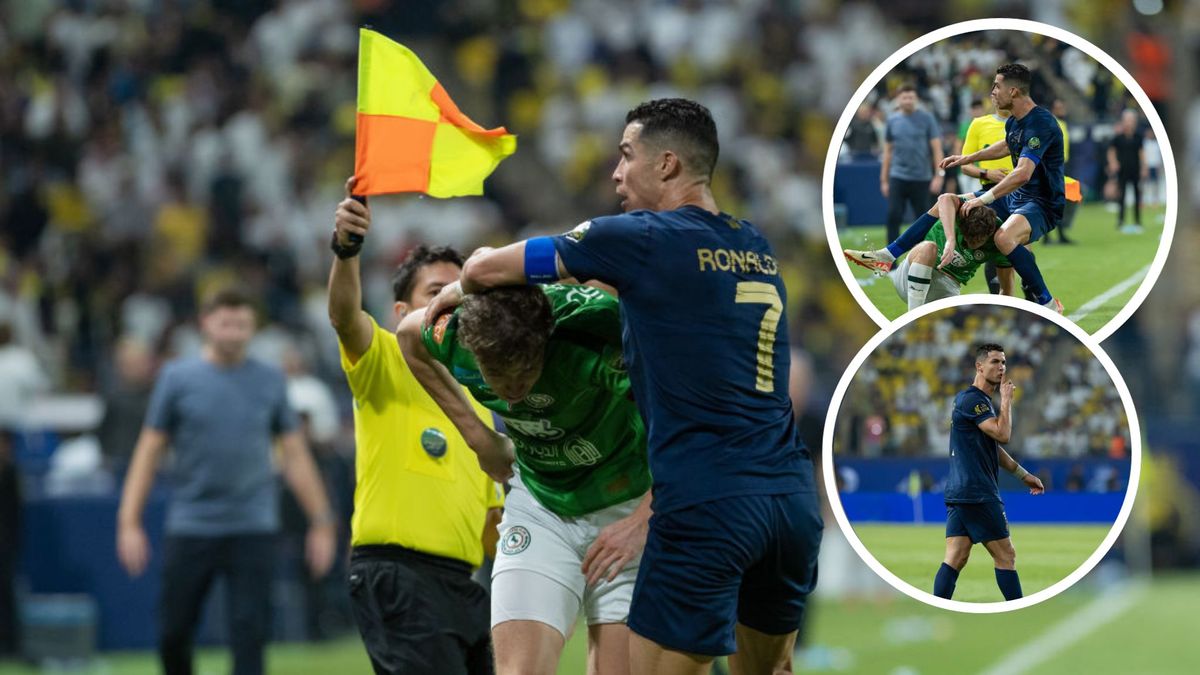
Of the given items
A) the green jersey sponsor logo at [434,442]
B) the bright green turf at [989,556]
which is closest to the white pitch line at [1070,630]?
the green jersey sponsor logo at [434,442]

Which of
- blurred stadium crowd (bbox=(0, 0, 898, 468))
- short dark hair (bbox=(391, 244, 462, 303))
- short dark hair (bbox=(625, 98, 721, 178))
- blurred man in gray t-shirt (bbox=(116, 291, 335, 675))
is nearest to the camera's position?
short dark hair (bbox=(625, 98, 721, 178))

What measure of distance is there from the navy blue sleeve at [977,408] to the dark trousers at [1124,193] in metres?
0.63

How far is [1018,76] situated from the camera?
5.09 m

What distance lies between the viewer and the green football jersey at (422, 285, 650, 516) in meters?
5.59

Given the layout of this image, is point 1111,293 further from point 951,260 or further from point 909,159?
point 909,159

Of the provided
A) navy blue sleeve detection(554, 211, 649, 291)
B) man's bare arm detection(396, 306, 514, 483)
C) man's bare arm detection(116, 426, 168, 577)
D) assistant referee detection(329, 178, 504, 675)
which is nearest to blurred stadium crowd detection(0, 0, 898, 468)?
man's bare arm detection(116, 426, 168, 577)

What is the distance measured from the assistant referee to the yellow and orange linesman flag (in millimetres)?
555

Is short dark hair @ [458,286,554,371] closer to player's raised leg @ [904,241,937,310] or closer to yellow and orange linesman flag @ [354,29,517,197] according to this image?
yellow and orange linesman flag @ [354,29,517,197]

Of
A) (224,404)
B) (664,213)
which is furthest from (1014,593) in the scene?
(224,404)

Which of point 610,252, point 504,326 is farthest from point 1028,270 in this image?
point 504,326

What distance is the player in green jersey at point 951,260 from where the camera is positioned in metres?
5.08

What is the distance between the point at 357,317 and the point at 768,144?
14742mm

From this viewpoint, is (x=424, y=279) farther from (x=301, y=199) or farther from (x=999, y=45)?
(x=301, y=199)

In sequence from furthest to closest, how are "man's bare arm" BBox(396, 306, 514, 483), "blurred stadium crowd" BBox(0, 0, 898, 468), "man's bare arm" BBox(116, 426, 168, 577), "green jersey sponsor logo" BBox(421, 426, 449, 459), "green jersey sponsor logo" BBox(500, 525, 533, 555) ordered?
"blurred stadium crowd" BBox(0, 0, 898, 468) < "man's bare arm" BBox(116, 426, 168, 577) < "green jersey sponsor logo" BBox(421, 426, 449, 459) < "man's bare arm" BBox(396, 306, 514, 483) < "green jersey sponsor logo" BBox(500, 525, 533, 555)
